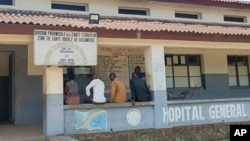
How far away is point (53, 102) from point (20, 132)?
5.28 feet

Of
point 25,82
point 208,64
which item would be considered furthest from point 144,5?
point 25,82

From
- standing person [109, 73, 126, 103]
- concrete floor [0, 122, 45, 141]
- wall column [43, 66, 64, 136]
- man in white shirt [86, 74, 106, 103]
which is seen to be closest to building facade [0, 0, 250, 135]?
wall column [43, 66, 64, 136]

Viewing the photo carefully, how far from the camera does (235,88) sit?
46.8 ft

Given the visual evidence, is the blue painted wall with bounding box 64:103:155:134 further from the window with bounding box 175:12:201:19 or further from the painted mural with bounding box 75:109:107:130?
the window with bounding box 175:12:201:19

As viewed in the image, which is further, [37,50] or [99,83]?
[99,83]

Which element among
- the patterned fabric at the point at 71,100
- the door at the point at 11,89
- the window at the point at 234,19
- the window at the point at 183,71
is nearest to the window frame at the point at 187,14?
the window at the point at 234,19

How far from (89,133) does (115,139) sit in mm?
768

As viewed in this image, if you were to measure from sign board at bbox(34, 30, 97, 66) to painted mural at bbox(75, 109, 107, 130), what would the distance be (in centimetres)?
130

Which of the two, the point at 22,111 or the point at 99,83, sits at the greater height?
the point at 99,83

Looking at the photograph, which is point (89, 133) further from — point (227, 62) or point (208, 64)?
point (227, 62)

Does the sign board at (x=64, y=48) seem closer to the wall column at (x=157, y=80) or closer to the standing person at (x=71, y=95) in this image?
the standing person at (x=71, y=95)

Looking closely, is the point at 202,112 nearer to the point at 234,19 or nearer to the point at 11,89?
the point at 11,89

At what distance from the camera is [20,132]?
8.98 meters

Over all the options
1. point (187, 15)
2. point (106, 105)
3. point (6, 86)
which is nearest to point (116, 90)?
point (106, 105)
